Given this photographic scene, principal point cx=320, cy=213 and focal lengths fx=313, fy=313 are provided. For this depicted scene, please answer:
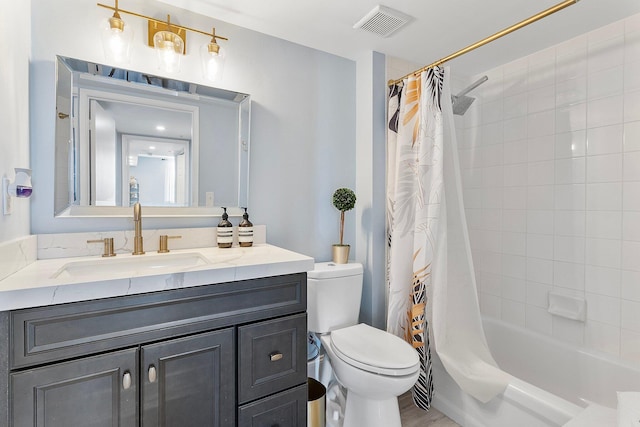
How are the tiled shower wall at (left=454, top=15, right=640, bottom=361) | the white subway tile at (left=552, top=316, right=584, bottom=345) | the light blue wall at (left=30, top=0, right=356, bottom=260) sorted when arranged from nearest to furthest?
the light blue wall at (left=30, top=0, right=356, bottom=260) → the tiled shower wall at (left=454, top=15, right=640, bottom=361) → the white subway tile at (left=552, top=316, right=584, bottom=345)

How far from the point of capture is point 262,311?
1.23 m

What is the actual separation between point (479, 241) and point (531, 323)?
2.23 feet

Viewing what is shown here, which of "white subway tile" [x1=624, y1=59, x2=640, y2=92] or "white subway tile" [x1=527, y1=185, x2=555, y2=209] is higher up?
"white subway tile" [x1=624, y1=59, x2=640, y2=92]

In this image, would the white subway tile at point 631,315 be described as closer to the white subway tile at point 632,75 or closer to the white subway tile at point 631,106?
the white subway tile at point 631,106

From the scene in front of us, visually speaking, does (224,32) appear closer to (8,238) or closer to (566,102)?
(8,238)

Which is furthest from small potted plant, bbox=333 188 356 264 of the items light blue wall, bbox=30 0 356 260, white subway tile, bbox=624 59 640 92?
white subway tile, bbox=624 59 640 92

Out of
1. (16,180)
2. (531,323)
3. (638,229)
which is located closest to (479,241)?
(531,323)

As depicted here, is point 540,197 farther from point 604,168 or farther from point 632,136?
point 632,136

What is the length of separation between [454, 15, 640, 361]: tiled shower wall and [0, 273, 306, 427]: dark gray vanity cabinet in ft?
5.87

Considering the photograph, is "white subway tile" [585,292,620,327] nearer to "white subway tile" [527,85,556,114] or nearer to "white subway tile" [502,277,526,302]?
"white subway tile" [502,277,526,302]

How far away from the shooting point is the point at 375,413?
1484mm

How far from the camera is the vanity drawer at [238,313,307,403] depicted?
1.19 metres

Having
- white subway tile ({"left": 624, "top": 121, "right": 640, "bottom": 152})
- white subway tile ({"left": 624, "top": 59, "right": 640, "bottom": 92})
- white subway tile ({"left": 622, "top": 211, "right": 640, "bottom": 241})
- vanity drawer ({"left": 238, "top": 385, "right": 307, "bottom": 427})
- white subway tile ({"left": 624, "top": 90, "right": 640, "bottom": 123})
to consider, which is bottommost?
vanity drawer ({"left": 238, "top": 385, "right": 307, "bottom": 427})

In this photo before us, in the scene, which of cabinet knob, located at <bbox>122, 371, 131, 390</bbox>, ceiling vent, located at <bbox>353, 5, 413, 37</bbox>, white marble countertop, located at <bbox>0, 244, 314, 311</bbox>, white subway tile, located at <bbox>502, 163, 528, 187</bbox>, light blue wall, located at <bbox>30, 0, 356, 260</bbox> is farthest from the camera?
white subway tile, located at <bbox>502, 163, 528, 187</bbox>
